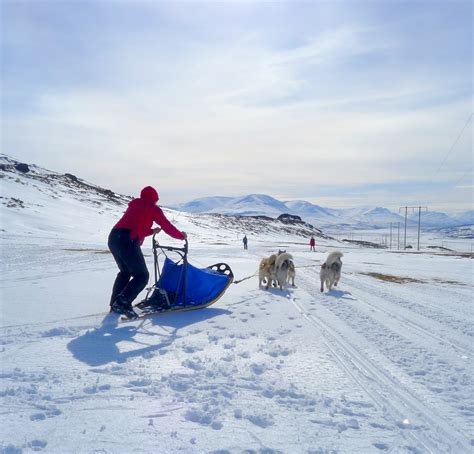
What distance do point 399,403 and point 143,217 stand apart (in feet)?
14.5

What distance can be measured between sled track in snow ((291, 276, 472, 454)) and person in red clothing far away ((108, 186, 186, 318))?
296cm

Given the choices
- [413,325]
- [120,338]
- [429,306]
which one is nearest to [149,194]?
[120,338]

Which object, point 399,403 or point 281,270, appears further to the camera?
point 281,270

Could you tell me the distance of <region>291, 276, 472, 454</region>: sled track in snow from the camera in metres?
2.98

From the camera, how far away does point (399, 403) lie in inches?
141

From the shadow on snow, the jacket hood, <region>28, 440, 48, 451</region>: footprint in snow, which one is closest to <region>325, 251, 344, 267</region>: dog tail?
the shadow on snow

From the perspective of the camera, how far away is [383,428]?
3.14 m

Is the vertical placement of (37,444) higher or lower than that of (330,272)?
lower

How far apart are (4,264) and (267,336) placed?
1080cm

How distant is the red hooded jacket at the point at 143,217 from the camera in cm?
645


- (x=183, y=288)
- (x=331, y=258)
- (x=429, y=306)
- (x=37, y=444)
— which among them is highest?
(x=331, y=258)

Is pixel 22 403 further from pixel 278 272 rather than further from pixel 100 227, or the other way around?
pixel 100 227

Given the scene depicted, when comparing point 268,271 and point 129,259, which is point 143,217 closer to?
point 129,259

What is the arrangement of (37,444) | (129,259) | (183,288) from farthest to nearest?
(183,288) → (129,259) → (37,444)
